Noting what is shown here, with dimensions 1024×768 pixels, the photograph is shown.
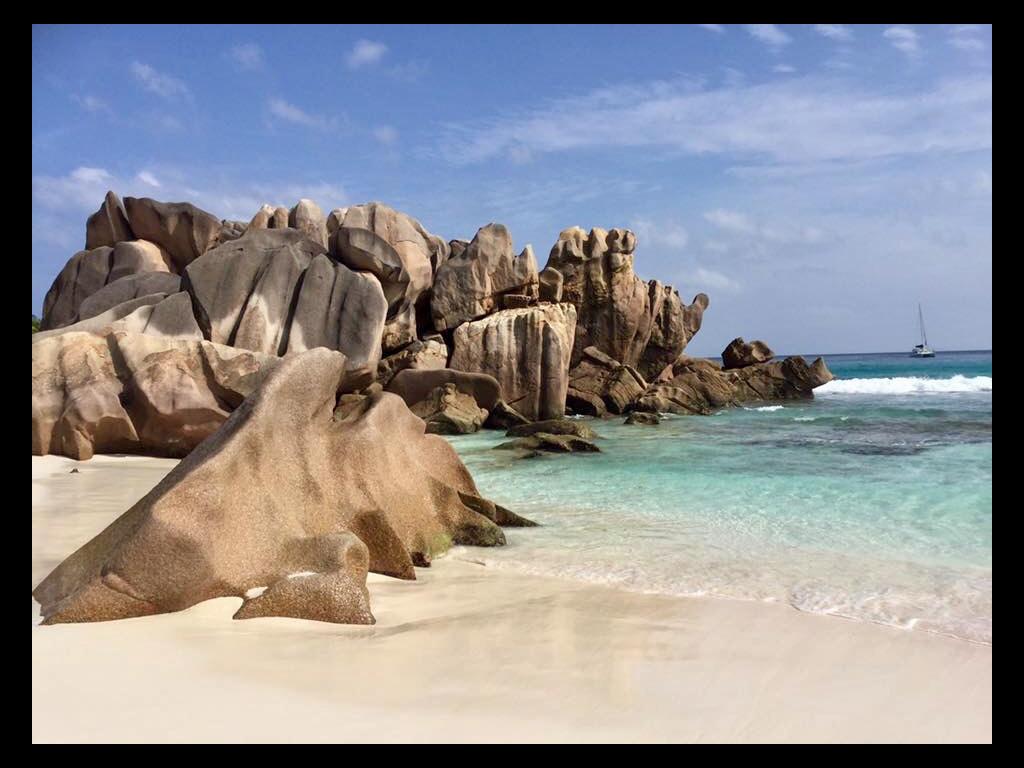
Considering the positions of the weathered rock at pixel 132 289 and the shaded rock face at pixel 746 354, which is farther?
the shaded rock face at pixel 746 354

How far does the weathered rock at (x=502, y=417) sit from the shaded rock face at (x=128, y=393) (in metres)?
9.64

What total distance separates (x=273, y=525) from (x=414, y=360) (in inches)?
690

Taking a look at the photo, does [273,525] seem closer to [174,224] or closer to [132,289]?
[132,289]

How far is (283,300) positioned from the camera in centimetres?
1830

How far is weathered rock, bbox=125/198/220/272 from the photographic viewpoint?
24.7m

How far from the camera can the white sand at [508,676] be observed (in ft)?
8.27

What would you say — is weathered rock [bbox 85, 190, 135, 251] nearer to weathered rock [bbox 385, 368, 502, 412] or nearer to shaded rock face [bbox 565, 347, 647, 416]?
weathered rock [bbox 385, 368, 502, 412]

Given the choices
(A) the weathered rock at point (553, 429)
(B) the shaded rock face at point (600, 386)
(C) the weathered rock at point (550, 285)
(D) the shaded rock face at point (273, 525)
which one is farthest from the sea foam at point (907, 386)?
(D) the shaded rock face at point (273, 525)

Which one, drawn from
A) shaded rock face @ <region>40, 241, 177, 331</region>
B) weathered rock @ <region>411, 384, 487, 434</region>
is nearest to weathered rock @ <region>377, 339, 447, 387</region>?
weathered rock @ <region>411, 384, 487, 434</region>

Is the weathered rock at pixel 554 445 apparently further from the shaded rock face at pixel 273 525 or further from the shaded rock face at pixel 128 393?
the shaded rock face at pixel 273 525

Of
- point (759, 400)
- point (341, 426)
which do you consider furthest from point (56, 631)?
point (759, 400)

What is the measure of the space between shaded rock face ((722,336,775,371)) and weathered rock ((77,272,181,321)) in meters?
23.3

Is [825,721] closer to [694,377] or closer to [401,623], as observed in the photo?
[401,623]

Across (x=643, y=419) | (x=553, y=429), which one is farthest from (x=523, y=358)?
(x=553, y=429)
